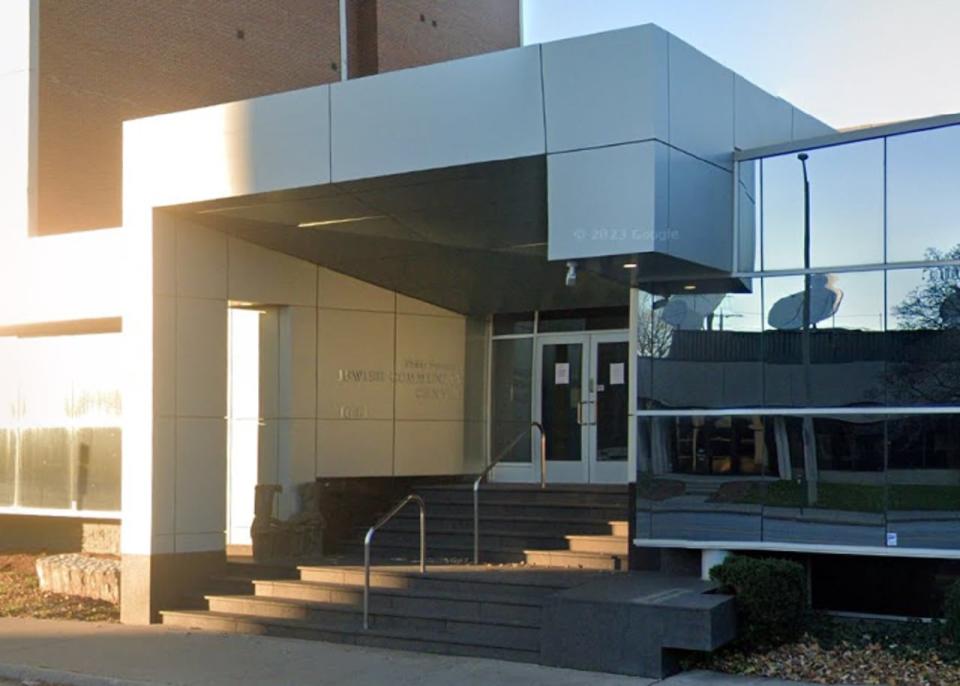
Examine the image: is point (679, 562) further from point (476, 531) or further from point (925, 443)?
point (925, 443)

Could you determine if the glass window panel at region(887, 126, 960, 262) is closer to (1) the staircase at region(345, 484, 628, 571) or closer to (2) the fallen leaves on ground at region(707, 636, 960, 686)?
(2) the fallen leaves on ground at region(707, 636, 960, 686)

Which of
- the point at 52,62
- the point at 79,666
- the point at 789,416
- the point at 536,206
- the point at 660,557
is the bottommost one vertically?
the point at 79,666

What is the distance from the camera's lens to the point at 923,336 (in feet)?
39.6

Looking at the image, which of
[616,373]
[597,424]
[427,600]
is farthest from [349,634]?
[616,373]

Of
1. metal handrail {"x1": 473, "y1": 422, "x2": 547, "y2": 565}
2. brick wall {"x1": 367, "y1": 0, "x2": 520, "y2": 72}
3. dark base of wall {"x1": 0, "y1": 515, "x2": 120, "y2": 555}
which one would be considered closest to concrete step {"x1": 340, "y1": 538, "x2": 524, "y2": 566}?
metal handrail {"x1": 473, "y1": 422, "x2": 547, "y2": 565}

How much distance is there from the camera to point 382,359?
17.7 meters

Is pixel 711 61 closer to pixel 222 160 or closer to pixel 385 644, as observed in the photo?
pixel 222 160

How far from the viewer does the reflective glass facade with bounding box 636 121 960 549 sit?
1195 centimetres

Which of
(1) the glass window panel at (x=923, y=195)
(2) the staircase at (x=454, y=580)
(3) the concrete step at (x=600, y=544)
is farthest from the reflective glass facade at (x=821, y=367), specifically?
(2) the staircase at (x=454, y=580)

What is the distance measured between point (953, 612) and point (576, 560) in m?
4.51

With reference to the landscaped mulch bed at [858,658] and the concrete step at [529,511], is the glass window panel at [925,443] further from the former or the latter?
the concrete step at [529,511]

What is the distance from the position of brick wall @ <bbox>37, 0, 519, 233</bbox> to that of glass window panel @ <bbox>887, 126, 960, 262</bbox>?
12.5m

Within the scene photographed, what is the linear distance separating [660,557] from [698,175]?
4133 millimetres

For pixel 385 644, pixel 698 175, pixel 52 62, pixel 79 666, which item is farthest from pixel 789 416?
pixel 52 62
